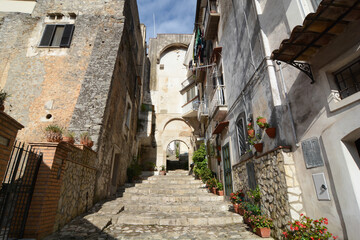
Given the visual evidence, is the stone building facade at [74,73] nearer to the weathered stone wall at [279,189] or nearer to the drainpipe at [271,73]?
the weathered stone wall at [279,189]

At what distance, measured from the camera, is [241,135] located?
7113mm

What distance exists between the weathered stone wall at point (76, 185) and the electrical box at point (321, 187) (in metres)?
5.72

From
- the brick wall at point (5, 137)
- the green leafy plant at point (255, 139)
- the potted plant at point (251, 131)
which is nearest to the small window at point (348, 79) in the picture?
the green leafy plant at point (255, 139)

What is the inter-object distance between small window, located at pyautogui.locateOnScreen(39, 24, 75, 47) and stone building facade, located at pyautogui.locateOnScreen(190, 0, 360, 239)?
862cm

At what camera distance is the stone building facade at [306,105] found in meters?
3.03

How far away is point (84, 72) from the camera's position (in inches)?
360

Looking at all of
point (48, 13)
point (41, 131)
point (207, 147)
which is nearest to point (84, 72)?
point (41, 131)

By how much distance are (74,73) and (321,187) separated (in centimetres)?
1000

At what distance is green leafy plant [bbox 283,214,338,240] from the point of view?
317cm

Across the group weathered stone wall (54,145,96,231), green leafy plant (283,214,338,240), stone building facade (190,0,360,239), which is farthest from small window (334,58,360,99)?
weathered stone wall (54,145,96,231)

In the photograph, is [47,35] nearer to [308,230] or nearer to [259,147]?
[259,147]

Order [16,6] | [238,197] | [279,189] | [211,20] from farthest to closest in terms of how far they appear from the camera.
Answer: [16,6]
[211,20]
[238,197]
[279,189]

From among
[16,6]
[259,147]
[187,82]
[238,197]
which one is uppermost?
[16,6]

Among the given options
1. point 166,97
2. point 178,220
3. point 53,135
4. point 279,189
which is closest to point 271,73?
point 279,189
